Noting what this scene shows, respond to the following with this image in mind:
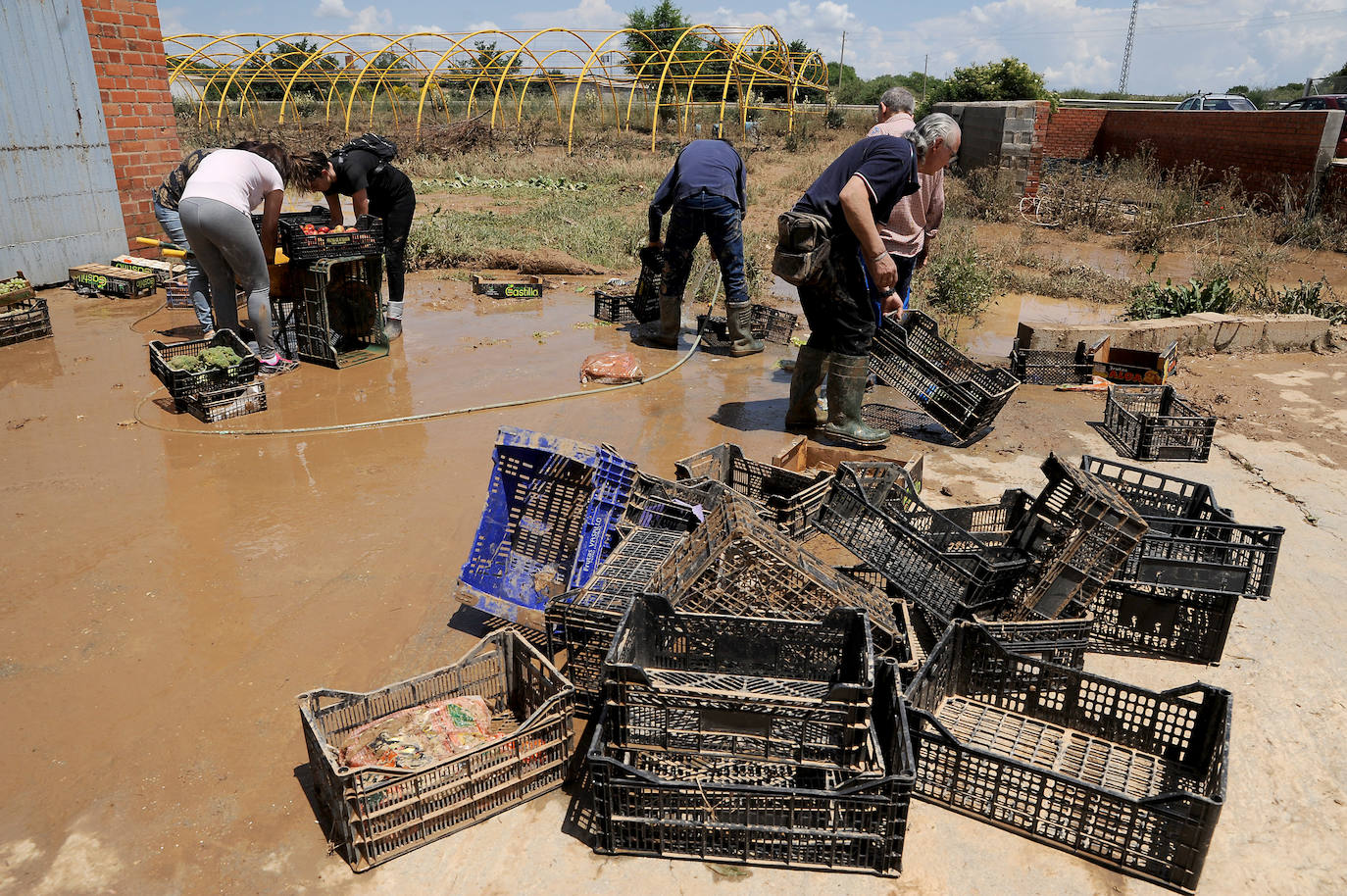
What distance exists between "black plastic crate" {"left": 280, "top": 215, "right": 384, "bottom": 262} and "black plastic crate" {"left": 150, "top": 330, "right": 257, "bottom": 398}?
0.81 m

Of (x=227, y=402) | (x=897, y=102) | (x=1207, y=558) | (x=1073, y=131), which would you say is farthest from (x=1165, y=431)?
(x=1073, y=131)

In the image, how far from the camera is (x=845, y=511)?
415 cm

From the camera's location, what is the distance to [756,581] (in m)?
3.56

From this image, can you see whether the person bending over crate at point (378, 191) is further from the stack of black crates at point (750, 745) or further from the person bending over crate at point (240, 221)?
the stack of black crates at point (750, 745)

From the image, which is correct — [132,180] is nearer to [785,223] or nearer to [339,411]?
[339,411]

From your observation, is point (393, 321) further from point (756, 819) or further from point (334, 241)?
point (756, 819)

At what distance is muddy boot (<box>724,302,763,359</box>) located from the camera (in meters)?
8.12

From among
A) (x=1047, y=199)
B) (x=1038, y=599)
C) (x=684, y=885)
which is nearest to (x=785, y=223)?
(x=1038, y=599)

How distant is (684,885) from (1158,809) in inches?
58.2

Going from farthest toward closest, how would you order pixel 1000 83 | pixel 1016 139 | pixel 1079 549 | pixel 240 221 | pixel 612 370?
pixel 1000 83 < pixel 1016 139 < pixel 612 370 < pixel 240 221 < pixel 1079 549

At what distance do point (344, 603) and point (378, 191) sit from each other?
16.0 feet

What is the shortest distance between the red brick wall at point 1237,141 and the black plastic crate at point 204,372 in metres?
16.7

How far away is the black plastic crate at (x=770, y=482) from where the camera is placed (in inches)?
169

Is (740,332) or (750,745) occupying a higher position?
(740,332)
